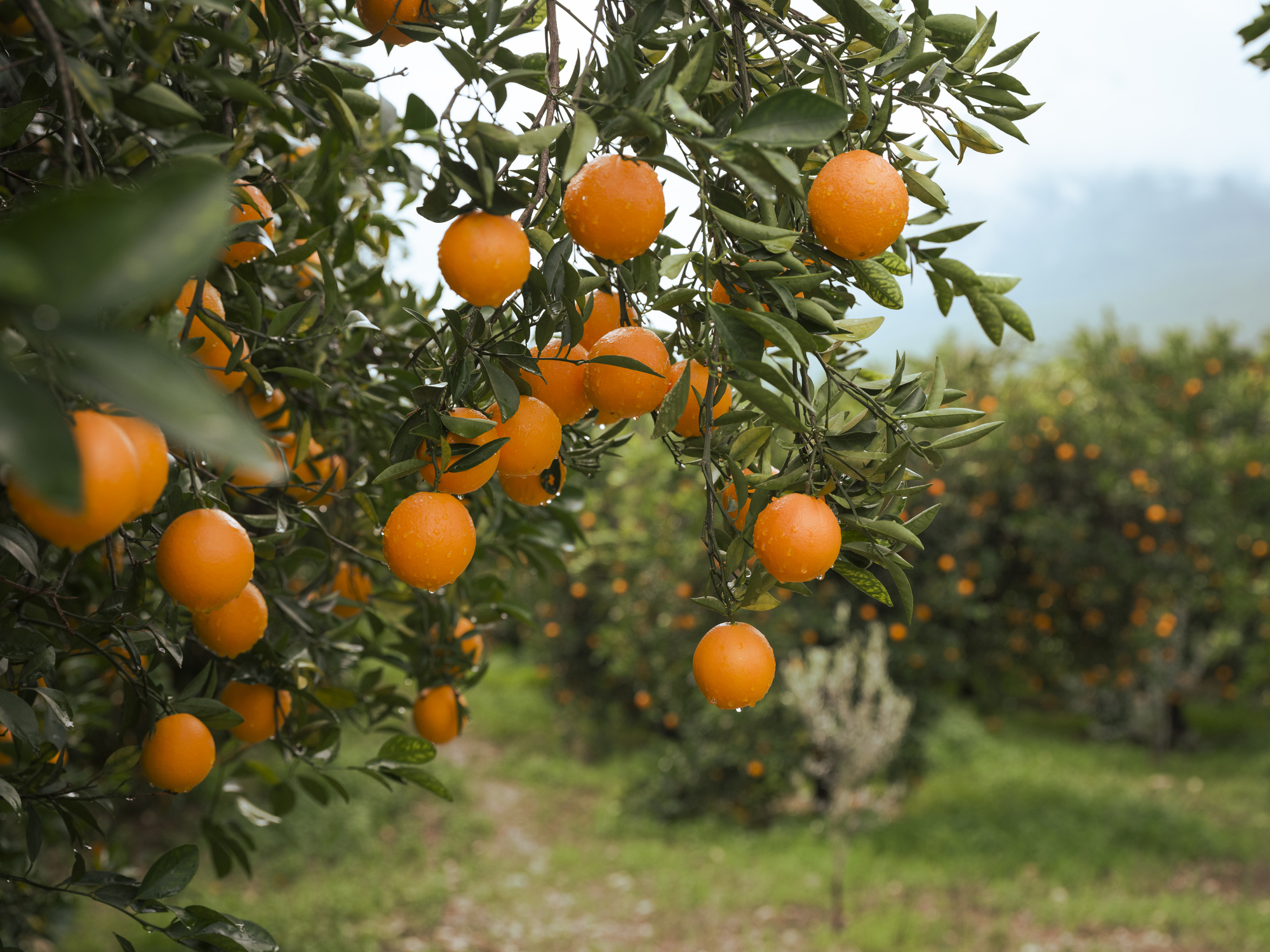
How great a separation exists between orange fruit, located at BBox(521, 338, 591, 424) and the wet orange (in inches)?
4.4

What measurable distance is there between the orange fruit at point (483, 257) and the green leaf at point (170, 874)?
0.79m

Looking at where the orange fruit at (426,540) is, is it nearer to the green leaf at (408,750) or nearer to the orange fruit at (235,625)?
the orange fruit at (235,625)

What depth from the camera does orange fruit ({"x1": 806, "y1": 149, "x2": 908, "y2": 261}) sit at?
33.6 inches

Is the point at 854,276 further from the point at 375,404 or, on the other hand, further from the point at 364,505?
the point at 375,404

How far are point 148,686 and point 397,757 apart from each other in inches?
14.8

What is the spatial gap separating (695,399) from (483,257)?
0.33 metres

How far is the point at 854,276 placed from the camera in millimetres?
1000

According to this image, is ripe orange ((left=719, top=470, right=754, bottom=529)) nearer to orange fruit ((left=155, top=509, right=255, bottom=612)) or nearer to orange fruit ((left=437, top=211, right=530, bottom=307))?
orange fruit ((left=437, top=211, right=530, bottom=307))

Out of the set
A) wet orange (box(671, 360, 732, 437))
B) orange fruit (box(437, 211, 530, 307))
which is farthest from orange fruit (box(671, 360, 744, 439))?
orange fruit (box(437, 211, 530, 307))

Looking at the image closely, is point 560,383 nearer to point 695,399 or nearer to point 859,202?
point 695,399

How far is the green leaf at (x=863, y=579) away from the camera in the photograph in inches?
39.1

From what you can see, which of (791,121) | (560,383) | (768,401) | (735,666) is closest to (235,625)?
(560,383)

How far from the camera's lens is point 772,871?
484cm

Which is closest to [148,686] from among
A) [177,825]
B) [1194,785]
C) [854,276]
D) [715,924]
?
[854,276]
